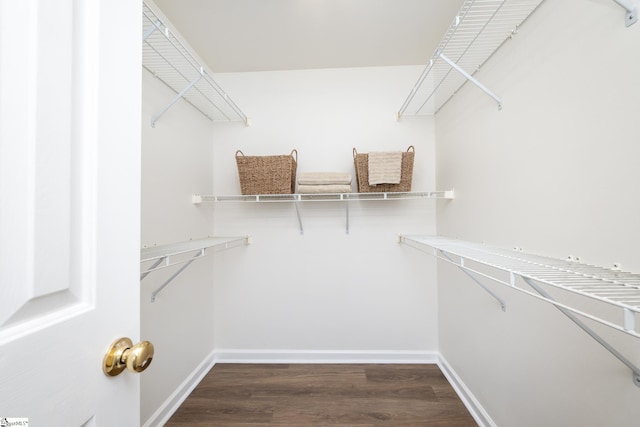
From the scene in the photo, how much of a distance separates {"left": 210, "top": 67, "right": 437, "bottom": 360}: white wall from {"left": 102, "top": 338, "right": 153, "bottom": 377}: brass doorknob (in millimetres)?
1526

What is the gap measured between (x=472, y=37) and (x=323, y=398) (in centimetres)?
207

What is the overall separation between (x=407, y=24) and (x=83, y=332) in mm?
1928

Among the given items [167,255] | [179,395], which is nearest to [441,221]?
[167,255]

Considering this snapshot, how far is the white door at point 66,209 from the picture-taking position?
0.31 meters

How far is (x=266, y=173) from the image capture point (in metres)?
1.70

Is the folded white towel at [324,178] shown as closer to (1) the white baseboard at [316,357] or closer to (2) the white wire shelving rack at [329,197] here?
(2) the white wire shelving rack at [329,197]

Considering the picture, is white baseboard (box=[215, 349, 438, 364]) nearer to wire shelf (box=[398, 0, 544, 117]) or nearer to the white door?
the white door

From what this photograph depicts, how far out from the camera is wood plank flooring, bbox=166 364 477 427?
141cm

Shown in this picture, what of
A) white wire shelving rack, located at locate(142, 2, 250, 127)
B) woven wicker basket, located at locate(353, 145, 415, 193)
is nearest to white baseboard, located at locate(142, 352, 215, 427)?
white wire shelving rack, located at locate(142, 2, 250, 127)

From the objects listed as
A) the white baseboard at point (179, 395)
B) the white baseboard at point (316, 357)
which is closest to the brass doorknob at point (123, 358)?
the white baseboard at point (179, 395)

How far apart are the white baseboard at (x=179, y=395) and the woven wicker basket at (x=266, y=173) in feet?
4.09

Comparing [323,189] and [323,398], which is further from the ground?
[323,189]

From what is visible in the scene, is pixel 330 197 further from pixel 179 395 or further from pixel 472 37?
pixel 179 395

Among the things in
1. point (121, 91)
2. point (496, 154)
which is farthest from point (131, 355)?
point (496, 154)
